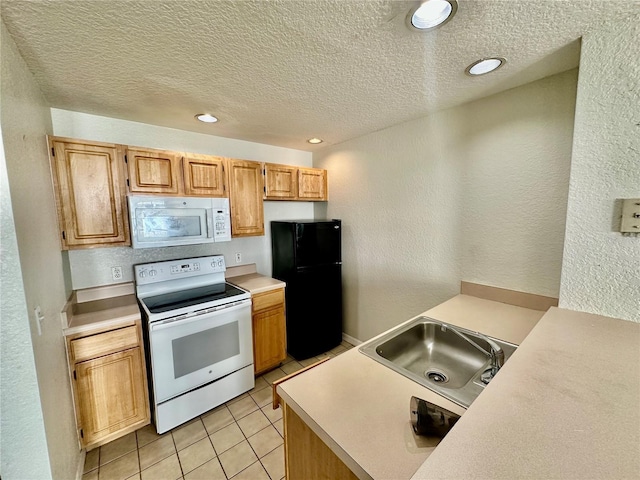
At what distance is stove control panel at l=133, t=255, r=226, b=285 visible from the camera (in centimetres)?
204

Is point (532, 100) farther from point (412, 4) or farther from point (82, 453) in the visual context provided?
point (82, 453)

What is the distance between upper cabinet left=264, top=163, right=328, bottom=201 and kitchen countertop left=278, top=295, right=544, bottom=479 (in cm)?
189

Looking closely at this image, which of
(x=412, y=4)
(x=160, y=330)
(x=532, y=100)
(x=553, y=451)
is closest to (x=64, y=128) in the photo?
(x=160, y=330)

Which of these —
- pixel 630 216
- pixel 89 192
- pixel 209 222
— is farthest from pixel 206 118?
pixel 630 216

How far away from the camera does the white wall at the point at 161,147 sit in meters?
1.94

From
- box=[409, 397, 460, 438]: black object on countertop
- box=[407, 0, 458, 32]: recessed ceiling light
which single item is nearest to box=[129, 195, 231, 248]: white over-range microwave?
box=[407, 0, 458, 32]: recessed ceiling light

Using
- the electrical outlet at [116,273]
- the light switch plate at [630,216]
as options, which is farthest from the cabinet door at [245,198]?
the light switch plate at [630,216]

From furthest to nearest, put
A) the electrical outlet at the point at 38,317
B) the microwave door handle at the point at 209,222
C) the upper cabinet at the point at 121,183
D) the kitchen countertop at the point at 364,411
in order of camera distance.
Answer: the microwave door handle at the point at 209,222, the upper cabinet at the point at 121,183, the electrical outlet at the point at 38,317, the kitchen countertop at the point at 364,411

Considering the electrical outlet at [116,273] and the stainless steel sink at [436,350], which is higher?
the electrical outlet at [116,273]

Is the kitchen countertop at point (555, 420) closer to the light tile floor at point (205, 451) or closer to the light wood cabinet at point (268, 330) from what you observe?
the light tile floor at point (205, 451)

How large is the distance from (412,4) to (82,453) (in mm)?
3031

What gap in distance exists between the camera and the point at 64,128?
1.86 metres

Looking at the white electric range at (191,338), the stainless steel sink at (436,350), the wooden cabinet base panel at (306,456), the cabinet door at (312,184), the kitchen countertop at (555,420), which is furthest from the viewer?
the cabinet door at (312,184)

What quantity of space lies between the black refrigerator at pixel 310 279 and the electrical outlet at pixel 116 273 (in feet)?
4.58
